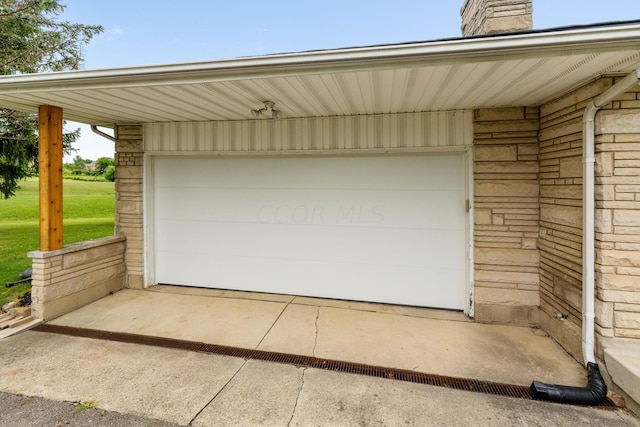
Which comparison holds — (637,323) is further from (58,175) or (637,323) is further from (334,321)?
(58,175)

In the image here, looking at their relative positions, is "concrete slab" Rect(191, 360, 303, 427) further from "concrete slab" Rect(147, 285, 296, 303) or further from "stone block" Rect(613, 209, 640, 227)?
"stone block" Rect(613, 209, 640, 227)

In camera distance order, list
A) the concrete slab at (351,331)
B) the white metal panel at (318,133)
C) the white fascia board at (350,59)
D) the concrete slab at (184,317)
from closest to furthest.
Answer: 1. the white fascia board at (350,59)
2. the concrete slab at (351,331)
3. the concrete slab at (184,317)
4. the white metal panel at (318,133)

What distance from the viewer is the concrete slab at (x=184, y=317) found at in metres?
3.22

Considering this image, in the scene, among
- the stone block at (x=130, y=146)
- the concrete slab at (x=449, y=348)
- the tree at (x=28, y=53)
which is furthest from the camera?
the tree at (x=28, y=53)

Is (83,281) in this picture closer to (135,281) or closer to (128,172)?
(135,281)

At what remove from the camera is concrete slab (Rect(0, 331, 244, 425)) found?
217cm

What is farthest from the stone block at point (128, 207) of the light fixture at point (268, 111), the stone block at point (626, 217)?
the stone block at point (626, 217)

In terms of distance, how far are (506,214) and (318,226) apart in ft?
7.50

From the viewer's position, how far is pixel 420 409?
6.95 ft

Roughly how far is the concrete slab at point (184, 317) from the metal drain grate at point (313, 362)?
0.33ft

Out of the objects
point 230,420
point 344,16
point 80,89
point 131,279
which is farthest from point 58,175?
point 344,16

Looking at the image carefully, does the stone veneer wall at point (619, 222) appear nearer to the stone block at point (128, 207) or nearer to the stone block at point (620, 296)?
the stone block at point (620, 296)

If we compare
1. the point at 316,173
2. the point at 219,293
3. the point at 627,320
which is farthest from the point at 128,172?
the point at 627,320

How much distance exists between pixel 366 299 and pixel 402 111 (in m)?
2.47
